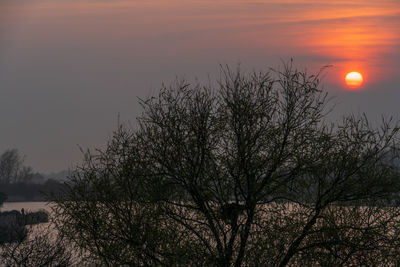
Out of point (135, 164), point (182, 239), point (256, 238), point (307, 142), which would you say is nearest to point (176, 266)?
point (182, 239)

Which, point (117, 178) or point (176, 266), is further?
point (117, 178)

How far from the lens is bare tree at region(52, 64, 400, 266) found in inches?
947

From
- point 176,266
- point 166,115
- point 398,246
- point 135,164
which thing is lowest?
point 176,266

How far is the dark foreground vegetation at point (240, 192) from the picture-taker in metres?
24.1

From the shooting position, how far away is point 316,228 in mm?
25125

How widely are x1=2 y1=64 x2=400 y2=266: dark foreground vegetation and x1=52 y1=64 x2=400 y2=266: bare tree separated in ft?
0.13

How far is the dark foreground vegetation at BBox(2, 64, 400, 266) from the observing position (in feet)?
78.9

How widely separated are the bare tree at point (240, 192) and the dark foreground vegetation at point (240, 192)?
0.13ft

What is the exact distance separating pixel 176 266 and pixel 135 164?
4351mm

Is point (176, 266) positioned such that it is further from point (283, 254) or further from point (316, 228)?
point (316, 228)

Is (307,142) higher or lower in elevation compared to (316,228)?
higher

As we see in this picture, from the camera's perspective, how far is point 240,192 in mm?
24484

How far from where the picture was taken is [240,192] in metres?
24.5

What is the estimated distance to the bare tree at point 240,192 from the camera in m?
24.1
